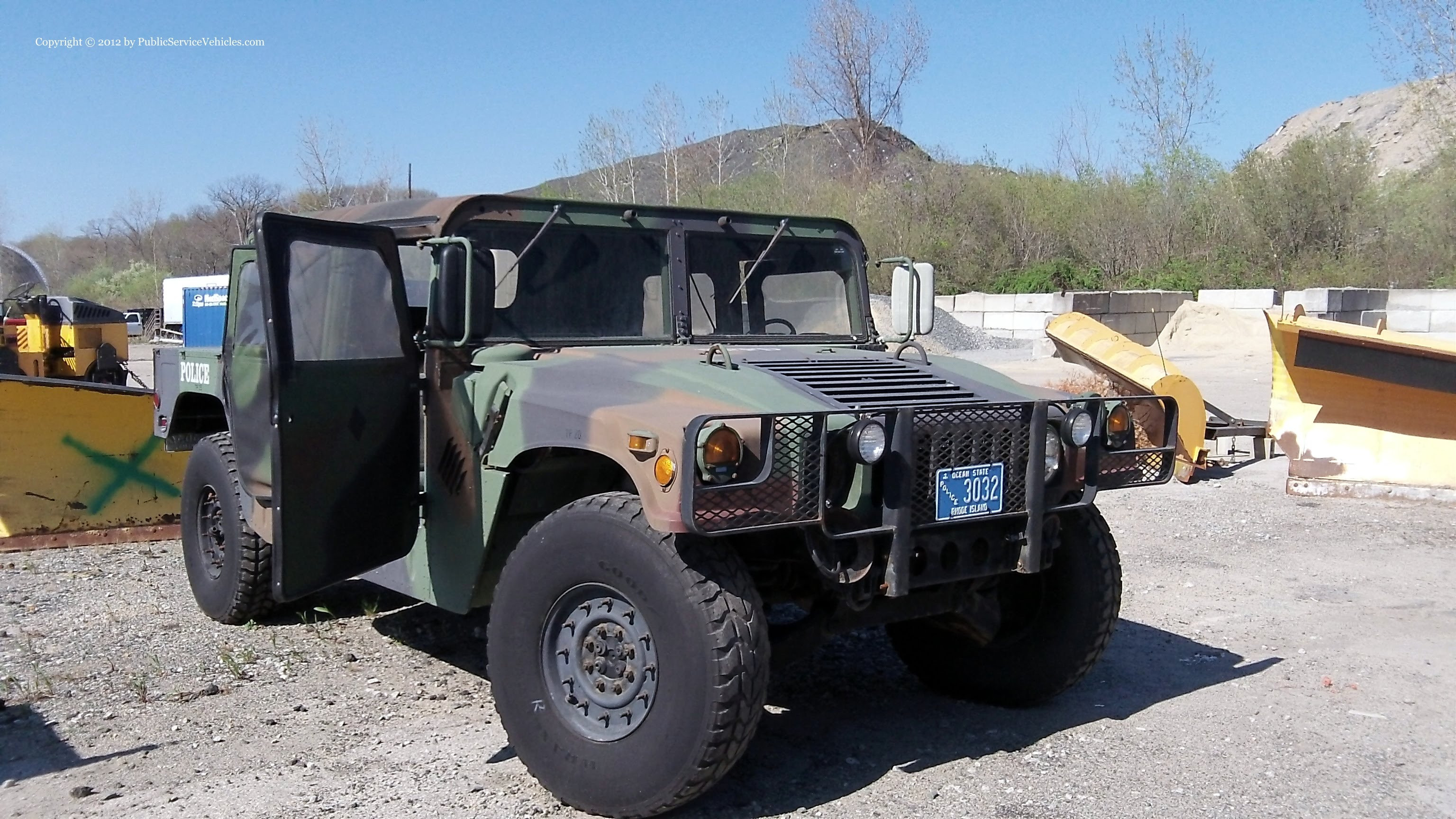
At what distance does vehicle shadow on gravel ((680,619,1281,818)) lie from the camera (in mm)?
4059

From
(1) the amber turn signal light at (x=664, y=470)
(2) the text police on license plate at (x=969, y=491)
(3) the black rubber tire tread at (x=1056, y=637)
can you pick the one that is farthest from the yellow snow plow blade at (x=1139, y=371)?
(1) the amber turn signal light at (x=664, y=470)

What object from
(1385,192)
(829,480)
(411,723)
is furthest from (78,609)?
(1385,192)

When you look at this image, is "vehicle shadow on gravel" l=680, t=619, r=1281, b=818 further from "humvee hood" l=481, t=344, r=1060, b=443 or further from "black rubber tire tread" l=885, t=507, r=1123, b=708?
"humvee hood" l=481, t=344, r=1060, b=443

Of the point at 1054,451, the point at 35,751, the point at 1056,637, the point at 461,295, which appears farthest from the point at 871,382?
the point at 35,751

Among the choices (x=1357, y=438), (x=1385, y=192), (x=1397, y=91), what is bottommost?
(x=1357, y=438)

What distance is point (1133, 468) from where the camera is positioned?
14.7 feet

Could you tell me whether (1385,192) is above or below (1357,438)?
above

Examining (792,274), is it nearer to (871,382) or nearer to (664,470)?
(871,382)

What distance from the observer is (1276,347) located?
9.24 metres

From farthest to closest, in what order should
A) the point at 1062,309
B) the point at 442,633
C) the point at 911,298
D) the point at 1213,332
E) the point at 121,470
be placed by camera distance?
the point at 1213,332 → the point at 1062,309 → the point at 121,470 → the point at 442,633 → the point at 911,298

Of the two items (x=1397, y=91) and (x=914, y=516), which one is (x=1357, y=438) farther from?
(x=1397, y=91)

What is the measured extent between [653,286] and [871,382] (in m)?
1.10

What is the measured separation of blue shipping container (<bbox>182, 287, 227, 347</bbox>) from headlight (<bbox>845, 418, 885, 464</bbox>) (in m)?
4.21

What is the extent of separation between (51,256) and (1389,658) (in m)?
80.6
